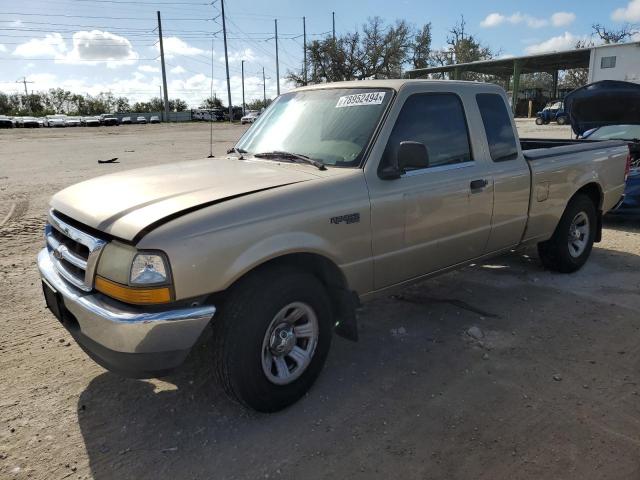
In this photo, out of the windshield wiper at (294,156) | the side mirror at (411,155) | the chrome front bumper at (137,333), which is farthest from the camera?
the windshield wiper at (294,156)

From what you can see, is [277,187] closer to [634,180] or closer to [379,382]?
[379,382]

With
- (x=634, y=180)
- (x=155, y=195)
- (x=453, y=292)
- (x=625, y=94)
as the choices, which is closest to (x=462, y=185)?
(x=453, y=292)

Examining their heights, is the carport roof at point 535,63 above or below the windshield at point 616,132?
above

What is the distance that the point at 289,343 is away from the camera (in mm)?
3088

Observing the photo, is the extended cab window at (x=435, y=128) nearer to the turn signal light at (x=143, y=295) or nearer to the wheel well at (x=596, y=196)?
the turn signal light at (x=143, y=295)

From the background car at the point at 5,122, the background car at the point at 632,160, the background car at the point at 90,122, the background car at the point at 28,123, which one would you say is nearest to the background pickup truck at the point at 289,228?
the background car at the point at 632,160

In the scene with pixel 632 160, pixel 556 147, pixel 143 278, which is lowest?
pixel 143 278

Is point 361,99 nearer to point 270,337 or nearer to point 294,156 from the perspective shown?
point 294,156

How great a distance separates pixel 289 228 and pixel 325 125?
1159mm

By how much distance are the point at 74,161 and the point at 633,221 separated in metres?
15.9

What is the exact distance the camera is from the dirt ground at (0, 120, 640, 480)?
8.73ft

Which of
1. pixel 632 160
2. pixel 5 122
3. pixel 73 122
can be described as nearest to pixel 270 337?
pixel 632 160

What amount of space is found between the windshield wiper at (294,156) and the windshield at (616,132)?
6922 millimetres

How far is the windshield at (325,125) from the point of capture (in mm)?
3527
